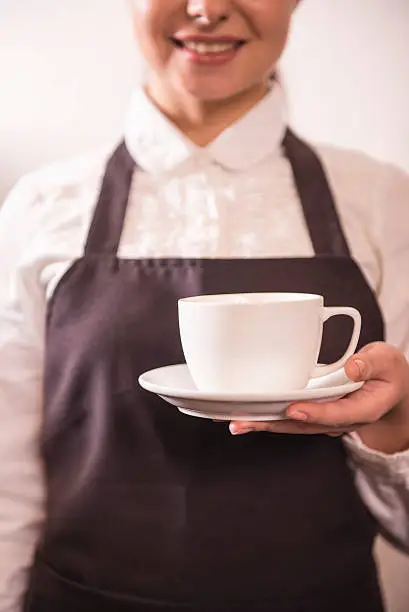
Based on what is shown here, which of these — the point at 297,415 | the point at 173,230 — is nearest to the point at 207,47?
the point at 173,230

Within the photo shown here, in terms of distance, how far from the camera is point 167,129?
2.40ft

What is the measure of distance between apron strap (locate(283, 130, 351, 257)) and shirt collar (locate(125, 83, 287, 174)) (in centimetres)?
3

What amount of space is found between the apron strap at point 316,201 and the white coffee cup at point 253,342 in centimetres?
20

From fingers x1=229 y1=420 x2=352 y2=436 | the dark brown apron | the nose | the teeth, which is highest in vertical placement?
the nose

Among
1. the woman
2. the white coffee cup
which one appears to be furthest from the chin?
the white coffee cup

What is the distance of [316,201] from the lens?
2.37 feet

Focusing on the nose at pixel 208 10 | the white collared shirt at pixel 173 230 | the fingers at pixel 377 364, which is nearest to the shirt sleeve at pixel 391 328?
the white collared shirt at pixel 173 230

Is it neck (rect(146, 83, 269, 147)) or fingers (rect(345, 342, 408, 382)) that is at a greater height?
neck (rect(146, 83, 269, 147))

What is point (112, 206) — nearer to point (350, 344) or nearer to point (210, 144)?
point (210, 144)

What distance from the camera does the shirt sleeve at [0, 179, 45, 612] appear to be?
2.25 ft

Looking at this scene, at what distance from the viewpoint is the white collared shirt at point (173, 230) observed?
27.3 inches

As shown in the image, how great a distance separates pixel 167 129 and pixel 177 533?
1.32ft

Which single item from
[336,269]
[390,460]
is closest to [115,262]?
[336,269]

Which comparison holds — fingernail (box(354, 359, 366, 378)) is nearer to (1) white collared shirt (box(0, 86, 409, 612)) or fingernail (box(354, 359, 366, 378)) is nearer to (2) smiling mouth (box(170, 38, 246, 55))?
(1) white collared shirt (box(0, 86, 409, 612))
